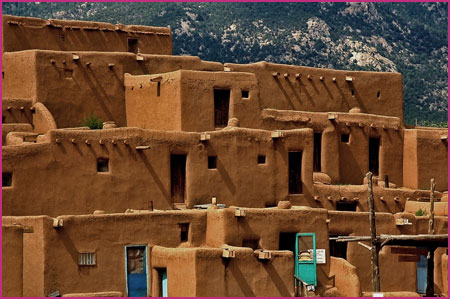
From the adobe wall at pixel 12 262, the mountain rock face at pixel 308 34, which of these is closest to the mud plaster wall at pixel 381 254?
the adobe wall at pixel 12 262

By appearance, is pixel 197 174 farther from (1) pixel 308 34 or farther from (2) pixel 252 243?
(1) pixel 308 34

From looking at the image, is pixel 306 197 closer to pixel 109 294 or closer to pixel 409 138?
pixel 409 138

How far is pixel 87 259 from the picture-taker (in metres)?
43.0

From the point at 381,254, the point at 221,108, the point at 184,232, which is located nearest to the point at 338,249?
the point at 381,254

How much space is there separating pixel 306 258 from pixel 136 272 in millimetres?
5745

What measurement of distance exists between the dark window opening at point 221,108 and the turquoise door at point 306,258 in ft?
21.4

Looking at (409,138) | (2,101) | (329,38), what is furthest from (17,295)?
(329,38)

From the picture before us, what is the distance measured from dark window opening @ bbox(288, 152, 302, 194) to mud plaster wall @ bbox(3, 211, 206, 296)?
6.50m

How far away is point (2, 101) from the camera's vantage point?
160 feet

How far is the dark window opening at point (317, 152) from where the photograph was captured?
53.2 m

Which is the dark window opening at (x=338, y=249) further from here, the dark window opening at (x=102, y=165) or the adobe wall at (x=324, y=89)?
the dark window opening at (x=102, y=165)

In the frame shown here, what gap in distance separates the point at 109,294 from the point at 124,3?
56.6 meters

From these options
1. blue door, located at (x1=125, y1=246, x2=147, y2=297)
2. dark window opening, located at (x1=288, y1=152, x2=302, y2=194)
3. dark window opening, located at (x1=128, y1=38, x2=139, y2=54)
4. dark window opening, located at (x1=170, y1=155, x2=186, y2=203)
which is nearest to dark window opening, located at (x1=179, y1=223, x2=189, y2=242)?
blue door, located at (x1=125, y1=246, x2=147, y2=297)

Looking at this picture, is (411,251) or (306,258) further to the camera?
(306,258)
